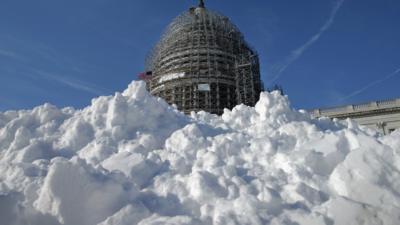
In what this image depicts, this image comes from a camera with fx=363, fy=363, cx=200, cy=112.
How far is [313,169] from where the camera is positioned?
11.4 m

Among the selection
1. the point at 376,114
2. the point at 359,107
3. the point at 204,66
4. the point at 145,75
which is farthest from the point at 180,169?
the point at 145,75

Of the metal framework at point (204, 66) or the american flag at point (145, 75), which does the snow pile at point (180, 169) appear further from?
the american flag at point (145, 75)

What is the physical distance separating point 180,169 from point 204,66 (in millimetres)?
28887

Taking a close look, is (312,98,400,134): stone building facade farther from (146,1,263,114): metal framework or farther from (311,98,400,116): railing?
(146,1,263,114): metal framework

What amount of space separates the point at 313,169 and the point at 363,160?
151 cm

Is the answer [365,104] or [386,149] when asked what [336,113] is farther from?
[386,149]

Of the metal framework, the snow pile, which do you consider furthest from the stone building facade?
the snow pile

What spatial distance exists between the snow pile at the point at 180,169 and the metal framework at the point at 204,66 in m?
21.8

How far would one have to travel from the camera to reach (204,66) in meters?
39.8

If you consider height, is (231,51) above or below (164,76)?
above

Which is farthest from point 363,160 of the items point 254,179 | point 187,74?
point 187,74

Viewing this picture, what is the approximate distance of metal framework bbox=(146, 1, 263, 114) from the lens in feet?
125

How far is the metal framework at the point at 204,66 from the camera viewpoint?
125 ft

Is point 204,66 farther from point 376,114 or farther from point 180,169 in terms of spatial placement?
point 180,169
